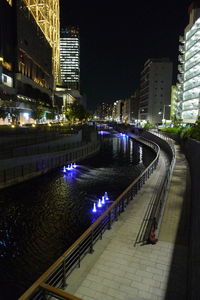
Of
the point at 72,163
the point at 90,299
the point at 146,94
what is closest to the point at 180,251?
the point at 90,299

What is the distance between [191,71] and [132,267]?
334 feet

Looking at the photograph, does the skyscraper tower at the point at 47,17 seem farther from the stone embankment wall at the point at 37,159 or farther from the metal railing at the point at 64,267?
the metal railing at the point at 64,267

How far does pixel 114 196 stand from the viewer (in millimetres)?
24047

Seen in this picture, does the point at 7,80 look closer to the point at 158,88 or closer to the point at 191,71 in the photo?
the point at 191,71

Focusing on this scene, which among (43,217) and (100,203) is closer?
(43,217)

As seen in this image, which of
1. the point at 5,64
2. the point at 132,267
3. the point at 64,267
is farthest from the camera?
the point at 5,64

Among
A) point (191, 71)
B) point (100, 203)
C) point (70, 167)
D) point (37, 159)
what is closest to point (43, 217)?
point (100, 203)

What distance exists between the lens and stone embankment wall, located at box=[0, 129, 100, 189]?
85.0ft

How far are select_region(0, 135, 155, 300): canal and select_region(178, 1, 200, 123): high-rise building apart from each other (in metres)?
69.4

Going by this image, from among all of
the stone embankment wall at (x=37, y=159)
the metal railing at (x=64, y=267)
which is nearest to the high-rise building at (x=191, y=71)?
the stone embankment wall at (x=37, y=159)

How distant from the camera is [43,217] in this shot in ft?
61.6

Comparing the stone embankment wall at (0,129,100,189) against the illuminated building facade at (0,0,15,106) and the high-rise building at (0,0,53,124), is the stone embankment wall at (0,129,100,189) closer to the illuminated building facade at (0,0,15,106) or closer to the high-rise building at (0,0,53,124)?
the high-rise building at (0,0,53,124)

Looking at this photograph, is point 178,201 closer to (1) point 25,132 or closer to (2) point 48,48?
(1) point 25,132

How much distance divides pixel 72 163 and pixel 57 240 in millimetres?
24860
